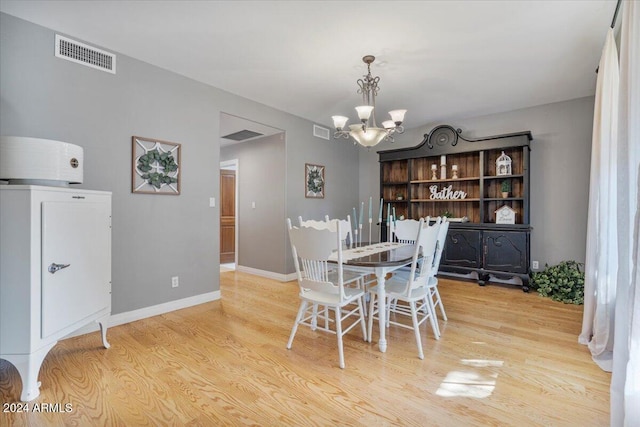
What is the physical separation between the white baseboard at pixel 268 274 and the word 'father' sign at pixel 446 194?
266 centimetres

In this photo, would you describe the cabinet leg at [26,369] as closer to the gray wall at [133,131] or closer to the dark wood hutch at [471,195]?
the gray wall at [133,131]

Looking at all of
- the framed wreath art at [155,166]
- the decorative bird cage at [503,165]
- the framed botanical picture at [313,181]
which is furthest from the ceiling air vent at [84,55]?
the decorative bird cage at [503,165]

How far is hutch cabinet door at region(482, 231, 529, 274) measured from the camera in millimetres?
3963

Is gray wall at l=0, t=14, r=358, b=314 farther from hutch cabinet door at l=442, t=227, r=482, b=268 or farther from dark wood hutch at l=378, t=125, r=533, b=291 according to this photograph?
hutch cabinet door at l=442, t=227, r=482, b=268

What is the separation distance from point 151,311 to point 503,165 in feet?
15.9

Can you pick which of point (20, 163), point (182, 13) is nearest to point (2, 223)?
point (20, 163)

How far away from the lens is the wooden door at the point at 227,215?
6.27 metres

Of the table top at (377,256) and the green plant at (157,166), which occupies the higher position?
the green plant at (157,166)

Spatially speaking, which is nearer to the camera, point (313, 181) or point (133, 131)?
point (133, 131)

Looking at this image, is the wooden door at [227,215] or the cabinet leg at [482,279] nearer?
the cabinet leg at [482,279]

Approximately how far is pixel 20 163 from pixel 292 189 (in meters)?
3.12

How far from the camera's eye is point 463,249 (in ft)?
14.4

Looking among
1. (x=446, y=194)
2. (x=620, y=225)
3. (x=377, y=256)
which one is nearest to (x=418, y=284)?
→ (x=377, y=256)

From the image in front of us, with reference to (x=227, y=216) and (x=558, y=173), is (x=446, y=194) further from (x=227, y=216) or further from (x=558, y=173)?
(x=227, y=216)
